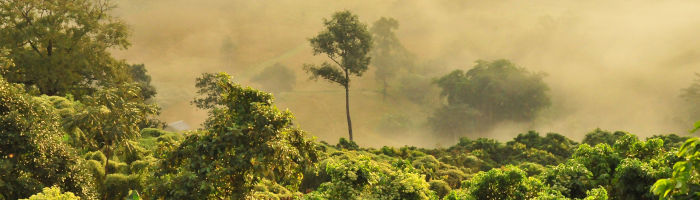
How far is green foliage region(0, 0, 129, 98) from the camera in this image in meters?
33.2

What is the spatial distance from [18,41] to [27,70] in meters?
2.14

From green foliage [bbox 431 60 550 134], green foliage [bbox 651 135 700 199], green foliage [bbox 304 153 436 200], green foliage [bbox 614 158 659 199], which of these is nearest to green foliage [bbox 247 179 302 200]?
green foliage [bbox 304 153 436 200]

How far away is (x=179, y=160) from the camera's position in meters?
11.5

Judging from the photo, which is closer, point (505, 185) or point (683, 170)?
point (683, 170)

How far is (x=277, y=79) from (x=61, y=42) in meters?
83.8

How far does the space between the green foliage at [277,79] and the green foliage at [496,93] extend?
4986cm

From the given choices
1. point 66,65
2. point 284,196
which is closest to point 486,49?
point 66,65

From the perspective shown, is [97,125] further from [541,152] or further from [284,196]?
[541,152]

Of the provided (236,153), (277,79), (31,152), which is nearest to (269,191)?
(236,153)

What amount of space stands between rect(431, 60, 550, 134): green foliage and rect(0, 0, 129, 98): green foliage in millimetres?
50232

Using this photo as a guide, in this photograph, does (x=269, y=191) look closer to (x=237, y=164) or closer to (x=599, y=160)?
(x=237, y=164)

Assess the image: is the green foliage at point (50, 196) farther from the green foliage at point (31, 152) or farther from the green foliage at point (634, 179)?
the green foliage at point (634, 179)

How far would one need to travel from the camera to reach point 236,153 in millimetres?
10727

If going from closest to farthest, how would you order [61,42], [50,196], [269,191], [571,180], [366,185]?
[50,196]
[366,185]
[571,180]
[269,191]
[61,42]
